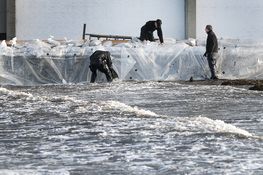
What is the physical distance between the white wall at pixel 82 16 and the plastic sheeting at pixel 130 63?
13.2 m

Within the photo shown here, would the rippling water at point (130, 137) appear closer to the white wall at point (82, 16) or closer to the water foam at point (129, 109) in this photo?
the water foam at point (129, 109)

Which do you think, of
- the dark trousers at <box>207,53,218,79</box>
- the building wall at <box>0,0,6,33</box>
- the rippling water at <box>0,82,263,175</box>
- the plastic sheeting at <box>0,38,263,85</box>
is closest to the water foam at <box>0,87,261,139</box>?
the rippling water at <box>0,82,263,175</box>

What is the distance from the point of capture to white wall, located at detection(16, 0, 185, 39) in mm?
33156

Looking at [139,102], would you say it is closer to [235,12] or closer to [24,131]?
[24,131]

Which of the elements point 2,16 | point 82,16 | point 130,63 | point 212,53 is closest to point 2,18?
point 2,16

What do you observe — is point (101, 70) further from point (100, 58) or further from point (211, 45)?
point (211, 45)

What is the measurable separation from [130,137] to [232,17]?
87.1 feet

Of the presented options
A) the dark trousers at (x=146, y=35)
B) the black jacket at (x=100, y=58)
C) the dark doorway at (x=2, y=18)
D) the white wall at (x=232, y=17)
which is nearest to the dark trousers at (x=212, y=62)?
the black jacket at (x=100, y=58)

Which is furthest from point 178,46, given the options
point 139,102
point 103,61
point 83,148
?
point 83,148

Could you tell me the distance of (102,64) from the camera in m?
18.6

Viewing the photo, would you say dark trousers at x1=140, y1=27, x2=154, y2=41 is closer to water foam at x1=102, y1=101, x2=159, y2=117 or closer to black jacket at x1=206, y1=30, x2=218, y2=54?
black jacket at x1=206, y1=30, x2=218, y2=54

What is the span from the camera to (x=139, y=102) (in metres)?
12.6

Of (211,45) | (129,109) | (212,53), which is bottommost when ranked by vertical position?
(129,109)

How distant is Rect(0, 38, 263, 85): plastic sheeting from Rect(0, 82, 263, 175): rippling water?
668cm
